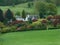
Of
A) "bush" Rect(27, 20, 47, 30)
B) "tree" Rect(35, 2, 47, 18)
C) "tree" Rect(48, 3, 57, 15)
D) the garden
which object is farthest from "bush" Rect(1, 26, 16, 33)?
"tree" Rect(35, 2, 47, 18)

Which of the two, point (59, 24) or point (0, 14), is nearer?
point (59, 24)

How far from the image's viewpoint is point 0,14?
31.5m

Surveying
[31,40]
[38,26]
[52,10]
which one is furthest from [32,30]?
[52,10]

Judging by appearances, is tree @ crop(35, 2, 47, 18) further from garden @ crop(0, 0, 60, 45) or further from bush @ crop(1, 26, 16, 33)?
bush @ crop(1, 26, 16, 33)

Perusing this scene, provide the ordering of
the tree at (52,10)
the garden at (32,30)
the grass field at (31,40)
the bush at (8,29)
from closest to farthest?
the grass field at (31,40) < the garden at (32,30) < the bush at (8,29) < the tree at (52,10)

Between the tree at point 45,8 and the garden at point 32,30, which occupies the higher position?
the tree at point 45,8

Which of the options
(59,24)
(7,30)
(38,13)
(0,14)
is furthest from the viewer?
(38,13)

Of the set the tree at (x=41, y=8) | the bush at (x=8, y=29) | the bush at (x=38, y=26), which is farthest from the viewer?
the tree at (x=41, y=8)

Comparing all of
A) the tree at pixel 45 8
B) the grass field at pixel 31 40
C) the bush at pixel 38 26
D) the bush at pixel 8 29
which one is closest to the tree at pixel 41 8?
the tree at pixel 45 8

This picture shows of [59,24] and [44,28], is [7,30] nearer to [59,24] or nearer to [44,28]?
[44,28]

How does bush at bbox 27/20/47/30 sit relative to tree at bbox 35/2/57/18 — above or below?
below

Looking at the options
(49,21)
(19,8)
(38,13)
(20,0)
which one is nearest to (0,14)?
(49,21)

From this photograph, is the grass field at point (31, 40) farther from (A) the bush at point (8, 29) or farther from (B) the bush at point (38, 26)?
A: (B) the bush at point (38, 26)

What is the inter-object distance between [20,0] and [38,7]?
1420 cm
